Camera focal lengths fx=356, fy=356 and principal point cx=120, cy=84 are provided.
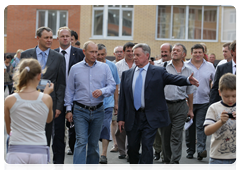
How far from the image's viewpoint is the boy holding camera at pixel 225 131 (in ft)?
13.6

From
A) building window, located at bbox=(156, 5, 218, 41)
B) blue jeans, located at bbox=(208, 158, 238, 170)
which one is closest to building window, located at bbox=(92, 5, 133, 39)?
building window, located at bbox=(156, 5, 218, 41)

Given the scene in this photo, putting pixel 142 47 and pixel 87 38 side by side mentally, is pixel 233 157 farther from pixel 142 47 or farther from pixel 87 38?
pixel 87 38

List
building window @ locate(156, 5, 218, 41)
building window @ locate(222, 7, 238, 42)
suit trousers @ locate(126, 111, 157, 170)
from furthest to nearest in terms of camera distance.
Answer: building window @ locate(156, 5, 218, 41)
building window @ locate(222, 7, 238, 42)
suit trousers @ locate(126, 111, 157, 170)

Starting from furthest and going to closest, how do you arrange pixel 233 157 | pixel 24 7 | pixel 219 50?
1. pixel 24 7
2. pixel 219 50
3. pixel 233 157

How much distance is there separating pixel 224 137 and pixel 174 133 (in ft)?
9.65

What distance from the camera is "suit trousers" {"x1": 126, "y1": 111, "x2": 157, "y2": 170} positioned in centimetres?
579

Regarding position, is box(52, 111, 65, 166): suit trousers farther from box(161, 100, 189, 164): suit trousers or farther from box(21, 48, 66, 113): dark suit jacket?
box(161, 100, 189, 164): suit trousers

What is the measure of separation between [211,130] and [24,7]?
26195 mm

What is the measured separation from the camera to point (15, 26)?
1115 inches

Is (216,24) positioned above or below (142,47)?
above

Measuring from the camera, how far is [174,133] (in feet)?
23.4

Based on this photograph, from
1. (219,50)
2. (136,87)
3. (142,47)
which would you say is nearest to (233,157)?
(136,87)

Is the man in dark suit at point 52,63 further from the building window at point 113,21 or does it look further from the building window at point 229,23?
the building window at point 229,23

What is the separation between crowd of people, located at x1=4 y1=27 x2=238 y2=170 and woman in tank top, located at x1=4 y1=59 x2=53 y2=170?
0.03 ft
